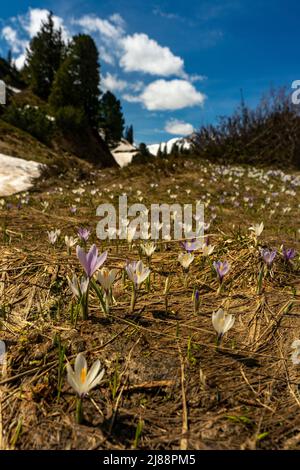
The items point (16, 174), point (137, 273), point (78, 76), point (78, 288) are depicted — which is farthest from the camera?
point (78, 76)

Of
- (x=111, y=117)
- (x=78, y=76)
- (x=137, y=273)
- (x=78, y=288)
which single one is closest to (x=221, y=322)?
(x=137, y=273)

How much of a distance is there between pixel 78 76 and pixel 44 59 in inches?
257

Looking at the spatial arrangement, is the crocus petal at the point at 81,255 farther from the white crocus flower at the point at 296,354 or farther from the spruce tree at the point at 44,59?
the spruce tree at the point at 44,59

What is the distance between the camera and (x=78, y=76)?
30750 millimetres

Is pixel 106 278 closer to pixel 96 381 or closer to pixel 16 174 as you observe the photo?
pixel 96 381

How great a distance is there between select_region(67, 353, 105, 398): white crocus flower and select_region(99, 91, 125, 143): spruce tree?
35673 millimetres

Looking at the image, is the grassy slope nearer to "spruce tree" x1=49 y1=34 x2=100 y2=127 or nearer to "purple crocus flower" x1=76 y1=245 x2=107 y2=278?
"purple crocus flower" x1=76 y1=245 x2=107 y2=278

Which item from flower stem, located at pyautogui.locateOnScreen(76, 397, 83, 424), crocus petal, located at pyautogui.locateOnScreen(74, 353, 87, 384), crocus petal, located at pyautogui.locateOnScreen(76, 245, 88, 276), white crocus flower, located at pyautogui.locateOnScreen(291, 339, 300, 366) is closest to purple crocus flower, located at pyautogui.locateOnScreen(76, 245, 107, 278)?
crocus petal, located at pyautogui.locateOnScreen(76, 245, 88, 276)

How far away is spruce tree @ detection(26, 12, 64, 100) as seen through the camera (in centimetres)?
3350

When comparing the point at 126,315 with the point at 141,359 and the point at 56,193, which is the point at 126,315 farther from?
the point at 56,193

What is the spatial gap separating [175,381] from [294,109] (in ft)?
51.0

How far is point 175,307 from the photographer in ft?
5.79

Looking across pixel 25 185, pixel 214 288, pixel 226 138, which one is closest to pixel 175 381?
pixel 214 288
